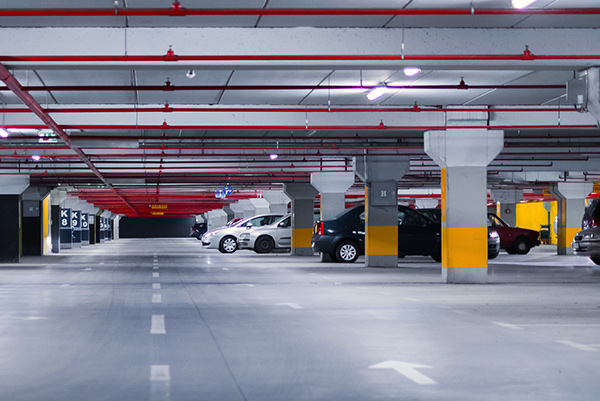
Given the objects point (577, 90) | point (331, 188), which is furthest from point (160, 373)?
point (331, 188)

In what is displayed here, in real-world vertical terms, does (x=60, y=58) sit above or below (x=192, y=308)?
above

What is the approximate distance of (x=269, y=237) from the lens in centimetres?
3378

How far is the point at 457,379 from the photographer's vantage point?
5762mm

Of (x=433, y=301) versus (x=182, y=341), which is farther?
(x=433, y=301)

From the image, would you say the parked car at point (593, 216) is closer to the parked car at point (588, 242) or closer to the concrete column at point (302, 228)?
the parked car at point (588, 242)

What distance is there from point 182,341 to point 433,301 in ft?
16.5

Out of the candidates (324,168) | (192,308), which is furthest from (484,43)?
(324,168)

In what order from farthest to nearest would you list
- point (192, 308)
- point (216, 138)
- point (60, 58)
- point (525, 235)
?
point (525, 235), point (216, 138), point (192, 308), point (60, 58)

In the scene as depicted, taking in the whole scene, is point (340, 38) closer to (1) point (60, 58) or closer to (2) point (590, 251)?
(1) point (60, 58)

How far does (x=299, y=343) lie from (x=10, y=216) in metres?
23.2

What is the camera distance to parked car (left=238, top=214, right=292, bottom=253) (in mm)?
33406

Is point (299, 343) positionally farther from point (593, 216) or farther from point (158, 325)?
point (593, 216)

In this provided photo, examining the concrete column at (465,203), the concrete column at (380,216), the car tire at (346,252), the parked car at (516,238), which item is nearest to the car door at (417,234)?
the car tire at (346,252)

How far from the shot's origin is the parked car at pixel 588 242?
20172 millimetres
